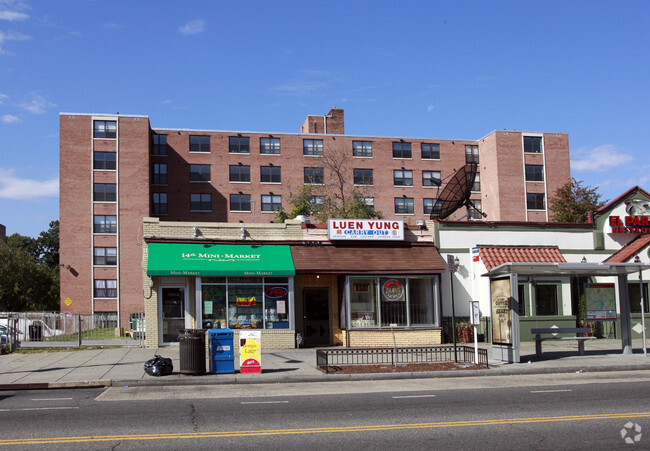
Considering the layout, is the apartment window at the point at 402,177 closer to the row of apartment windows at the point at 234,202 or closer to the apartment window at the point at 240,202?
the row of apartment windows at the point at 234,202

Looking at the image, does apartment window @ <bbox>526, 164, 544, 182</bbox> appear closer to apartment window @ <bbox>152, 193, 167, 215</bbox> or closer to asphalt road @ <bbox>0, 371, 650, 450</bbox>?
apartment window @ <bbox>152, 193, 167, 215</bbox>

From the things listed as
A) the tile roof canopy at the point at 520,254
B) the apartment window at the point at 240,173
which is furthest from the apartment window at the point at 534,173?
the tile roof canopy at the point at 520,254

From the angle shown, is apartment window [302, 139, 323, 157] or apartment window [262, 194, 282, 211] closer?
apartment window [262, 194, 282, 211]

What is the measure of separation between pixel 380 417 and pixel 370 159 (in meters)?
51.5

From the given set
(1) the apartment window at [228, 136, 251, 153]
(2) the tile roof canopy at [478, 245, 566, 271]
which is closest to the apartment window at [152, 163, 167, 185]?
(1) the apartment window at [228, 136, 251, 153]

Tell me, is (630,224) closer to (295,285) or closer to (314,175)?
(295,285)

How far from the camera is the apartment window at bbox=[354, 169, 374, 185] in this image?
199ft

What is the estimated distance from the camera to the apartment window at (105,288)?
5078 cm

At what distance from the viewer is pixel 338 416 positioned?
11.2m

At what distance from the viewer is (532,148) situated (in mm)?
61906

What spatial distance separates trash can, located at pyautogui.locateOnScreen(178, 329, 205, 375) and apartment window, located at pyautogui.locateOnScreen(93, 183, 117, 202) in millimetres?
38362

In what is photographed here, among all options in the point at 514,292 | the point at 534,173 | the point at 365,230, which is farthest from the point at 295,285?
the point at 534,173

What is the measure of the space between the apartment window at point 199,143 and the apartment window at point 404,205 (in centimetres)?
1903

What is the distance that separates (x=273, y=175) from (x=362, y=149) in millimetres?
9244
